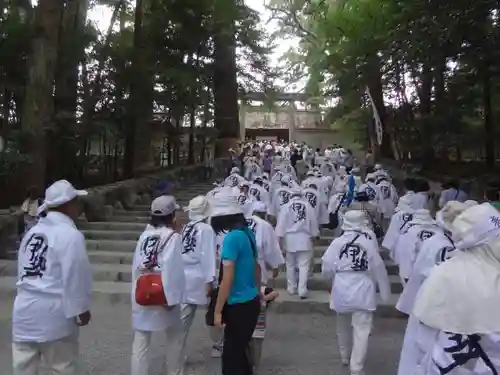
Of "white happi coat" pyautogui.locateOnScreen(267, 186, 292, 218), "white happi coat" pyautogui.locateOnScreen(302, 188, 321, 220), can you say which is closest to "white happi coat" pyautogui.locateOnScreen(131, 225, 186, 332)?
"white happi coat" pyautogui.locateOnScreen(267, 186, 292, 218)

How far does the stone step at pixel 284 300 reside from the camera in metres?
8.87

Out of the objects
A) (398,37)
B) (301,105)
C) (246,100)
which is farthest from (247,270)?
(301,105)

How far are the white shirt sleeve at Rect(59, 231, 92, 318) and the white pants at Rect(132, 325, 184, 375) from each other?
951 mm

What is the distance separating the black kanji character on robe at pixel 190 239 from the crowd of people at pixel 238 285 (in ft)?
0.04

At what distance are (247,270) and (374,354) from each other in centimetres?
300

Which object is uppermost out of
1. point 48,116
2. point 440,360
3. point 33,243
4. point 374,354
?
point 48,116

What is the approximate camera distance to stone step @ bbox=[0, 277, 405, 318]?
8.87 m

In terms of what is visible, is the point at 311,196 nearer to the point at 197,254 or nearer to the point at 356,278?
the point at 197,254

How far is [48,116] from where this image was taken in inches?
531

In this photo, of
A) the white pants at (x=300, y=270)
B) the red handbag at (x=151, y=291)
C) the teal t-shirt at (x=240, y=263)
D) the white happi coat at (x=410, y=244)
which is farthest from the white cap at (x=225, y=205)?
the white pants at (x=300, y=270)

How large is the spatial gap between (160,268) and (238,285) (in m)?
0.80

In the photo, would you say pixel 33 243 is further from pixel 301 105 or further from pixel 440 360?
pixel 301 105

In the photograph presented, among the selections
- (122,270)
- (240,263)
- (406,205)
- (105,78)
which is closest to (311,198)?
(406,205)

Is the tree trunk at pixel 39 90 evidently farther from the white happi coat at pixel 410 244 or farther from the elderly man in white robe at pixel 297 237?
the white happi coat at pixel 410 244
